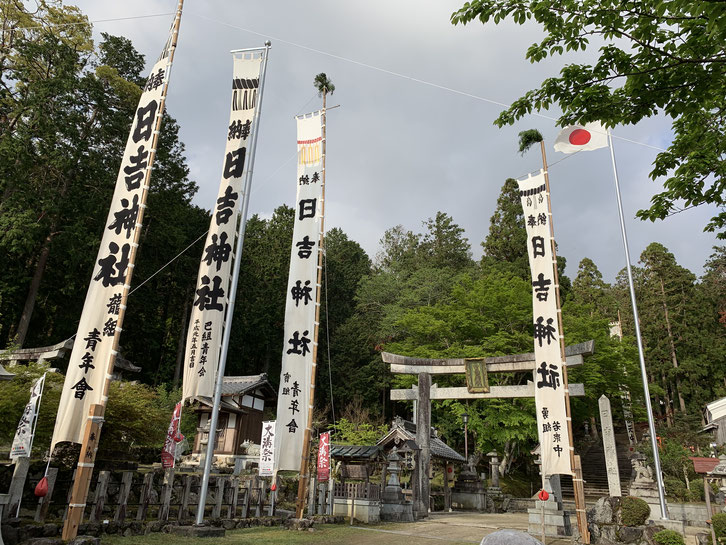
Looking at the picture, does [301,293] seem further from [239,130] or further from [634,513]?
[634,513]

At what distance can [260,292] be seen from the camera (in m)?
38.6

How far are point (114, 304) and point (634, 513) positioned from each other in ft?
43.4

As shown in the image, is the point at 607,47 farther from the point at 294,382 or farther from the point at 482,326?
the point at 482,326

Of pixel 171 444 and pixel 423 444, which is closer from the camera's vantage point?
pixel 171 444

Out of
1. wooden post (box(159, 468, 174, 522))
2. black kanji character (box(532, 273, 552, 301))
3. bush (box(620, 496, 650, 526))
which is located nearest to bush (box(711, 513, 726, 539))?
bush (box(620, 496, 650, 526))

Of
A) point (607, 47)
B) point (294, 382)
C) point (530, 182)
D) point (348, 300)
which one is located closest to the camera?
point (607, 47)

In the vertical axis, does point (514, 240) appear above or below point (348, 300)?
above

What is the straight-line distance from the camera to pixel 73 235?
964 inches

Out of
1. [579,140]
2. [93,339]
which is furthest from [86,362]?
[579,140]

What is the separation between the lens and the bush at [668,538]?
33.2 feet

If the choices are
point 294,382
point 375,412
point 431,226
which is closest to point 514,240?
point 431,226

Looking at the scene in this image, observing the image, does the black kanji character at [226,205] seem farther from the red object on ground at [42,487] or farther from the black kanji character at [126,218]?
the red object on ground at [42,487]

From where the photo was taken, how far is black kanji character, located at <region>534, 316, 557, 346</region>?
13336 mm

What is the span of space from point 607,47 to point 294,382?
9128 mm
